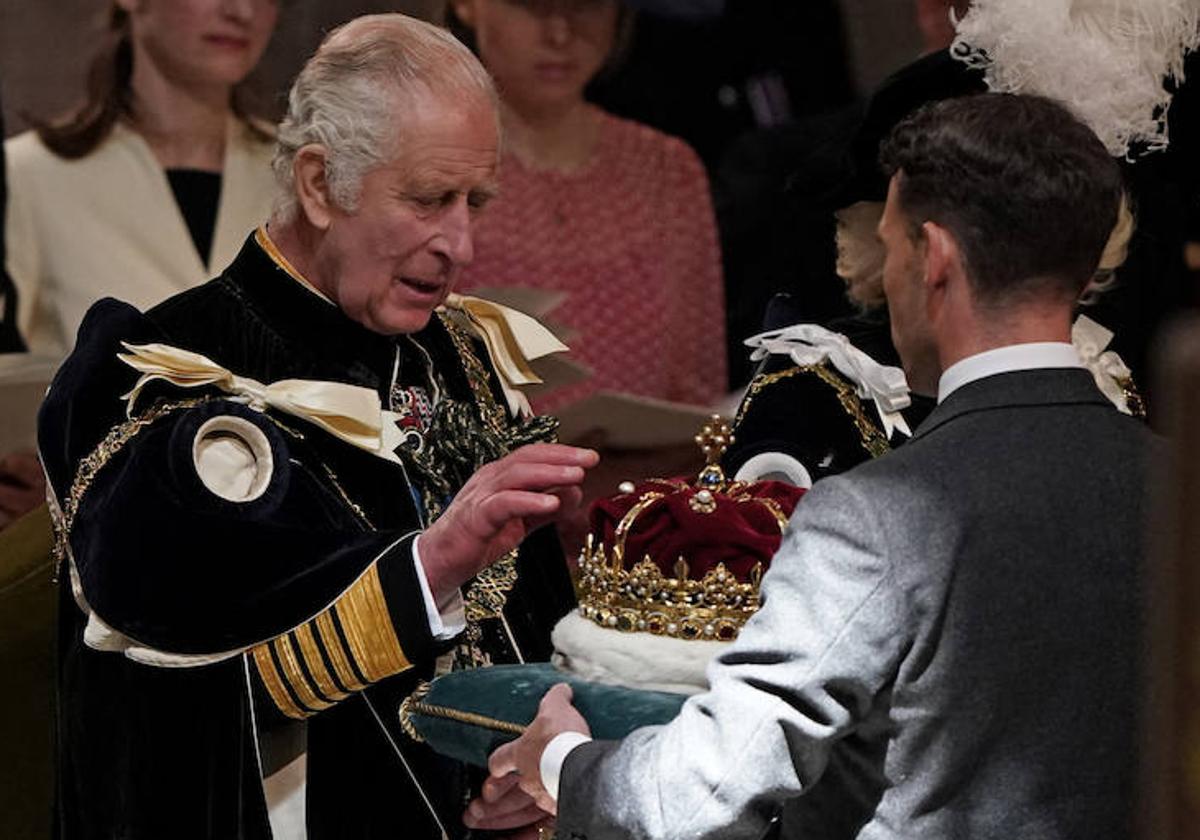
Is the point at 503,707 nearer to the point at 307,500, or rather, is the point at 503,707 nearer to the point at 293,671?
the point at 293,671

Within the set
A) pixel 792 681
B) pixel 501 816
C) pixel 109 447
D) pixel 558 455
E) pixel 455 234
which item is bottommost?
pixel 501 816

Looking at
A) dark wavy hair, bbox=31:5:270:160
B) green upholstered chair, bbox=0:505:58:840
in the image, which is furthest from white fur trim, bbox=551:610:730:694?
dark wavy hair, bbox=31:5:270:160

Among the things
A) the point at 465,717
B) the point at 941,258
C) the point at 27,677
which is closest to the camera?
the point at 941,258

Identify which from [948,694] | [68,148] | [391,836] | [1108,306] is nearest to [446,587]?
[391,836]

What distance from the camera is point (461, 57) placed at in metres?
2.82

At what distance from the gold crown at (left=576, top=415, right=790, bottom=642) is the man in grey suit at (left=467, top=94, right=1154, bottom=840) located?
20 centimetres

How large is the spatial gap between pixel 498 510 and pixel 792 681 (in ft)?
1.96

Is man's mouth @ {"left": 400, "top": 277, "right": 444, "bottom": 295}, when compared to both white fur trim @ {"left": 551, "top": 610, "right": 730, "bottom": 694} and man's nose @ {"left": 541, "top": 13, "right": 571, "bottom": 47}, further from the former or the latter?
man's nose @ {"left": 541, "top": 13, "right": 571, "bottom": 47}

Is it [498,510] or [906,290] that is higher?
[906,290]

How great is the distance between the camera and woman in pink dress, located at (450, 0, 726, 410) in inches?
176

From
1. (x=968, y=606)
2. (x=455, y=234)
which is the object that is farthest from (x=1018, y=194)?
(x=455, y=234)

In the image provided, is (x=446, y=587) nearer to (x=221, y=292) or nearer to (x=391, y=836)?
(x=391, y=836)

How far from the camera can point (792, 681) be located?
6.33ft

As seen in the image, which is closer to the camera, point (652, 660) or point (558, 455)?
point (652, 660)
